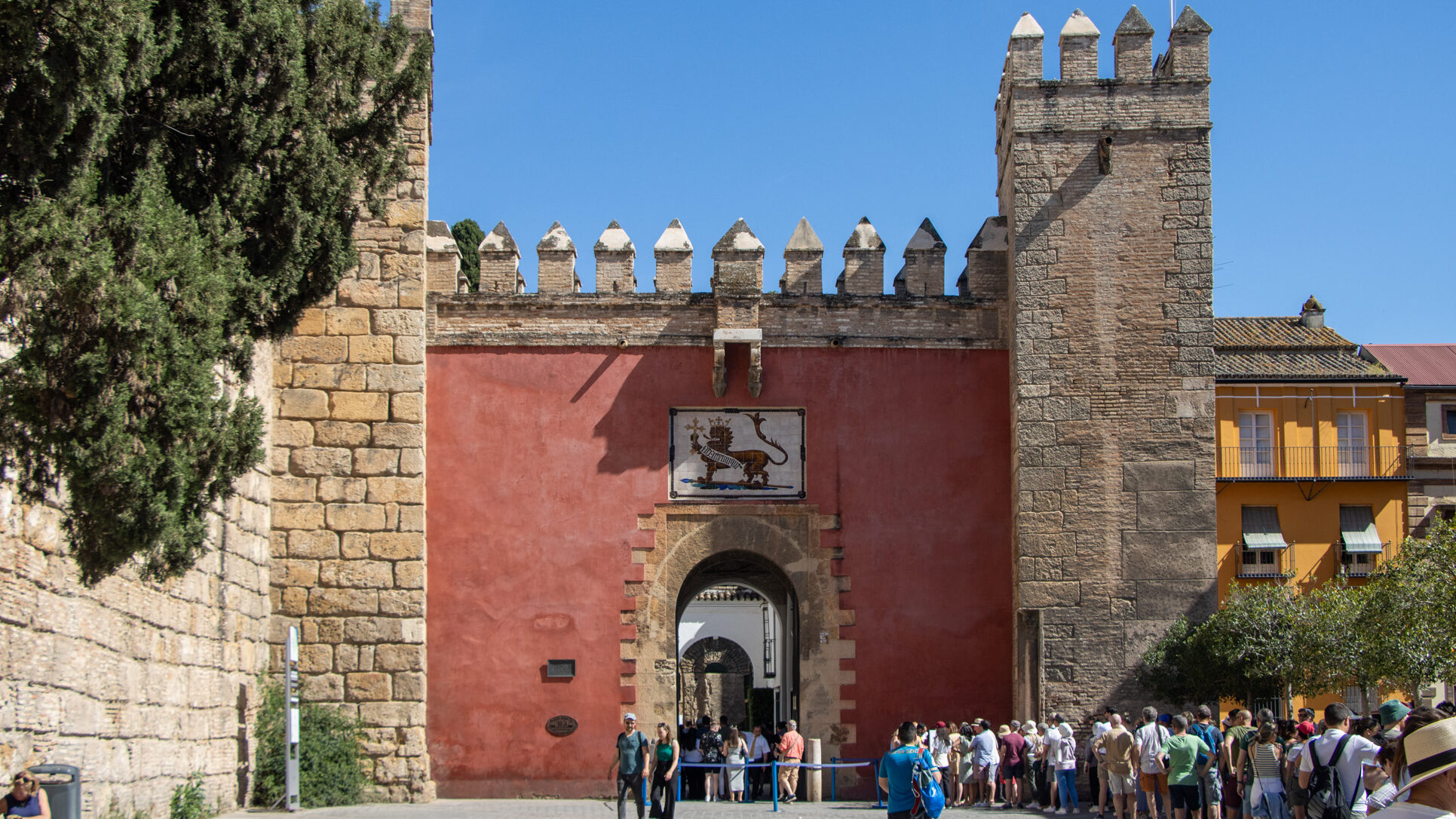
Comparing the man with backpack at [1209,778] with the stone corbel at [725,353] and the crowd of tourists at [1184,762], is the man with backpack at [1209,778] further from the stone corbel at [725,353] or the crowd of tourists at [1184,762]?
the stone corbel at [725,353]

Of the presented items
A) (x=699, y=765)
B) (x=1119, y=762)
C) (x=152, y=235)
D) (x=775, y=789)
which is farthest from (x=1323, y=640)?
(x=152, y=235)

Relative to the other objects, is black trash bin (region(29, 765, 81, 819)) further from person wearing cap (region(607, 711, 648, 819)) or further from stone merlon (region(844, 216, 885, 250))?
stone merlon (region(844, 216, 885, 250))

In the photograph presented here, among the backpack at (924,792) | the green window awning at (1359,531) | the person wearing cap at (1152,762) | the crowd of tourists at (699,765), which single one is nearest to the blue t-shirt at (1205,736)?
the person wearing cap at (1152,762)

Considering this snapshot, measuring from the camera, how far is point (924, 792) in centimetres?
894

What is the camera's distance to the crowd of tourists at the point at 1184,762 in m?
7.58

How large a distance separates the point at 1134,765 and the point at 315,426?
7782 millimetres

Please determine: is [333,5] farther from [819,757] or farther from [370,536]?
[819,757]

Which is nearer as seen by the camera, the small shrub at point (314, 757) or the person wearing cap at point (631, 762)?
the person wearing cap at point (631, 762)

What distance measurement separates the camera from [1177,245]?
14711 millimetres

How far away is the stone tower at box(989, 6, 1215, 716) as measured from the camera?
14.3 meters

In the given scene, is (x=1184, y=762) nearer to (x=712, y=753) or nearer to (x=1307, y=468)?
(x=712, y=753)

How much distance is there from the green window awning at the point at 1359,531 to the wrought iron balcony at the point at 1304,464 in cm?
52

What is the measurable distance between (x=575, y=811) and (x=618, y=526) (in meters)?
2.80

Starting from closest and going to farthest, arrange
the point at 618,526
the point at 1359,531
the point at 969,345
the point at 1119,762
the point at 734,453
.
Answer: the point at 1119,762
the point at 618,526
the point at 734,453
the point at 969,345
the point at 1359,531
